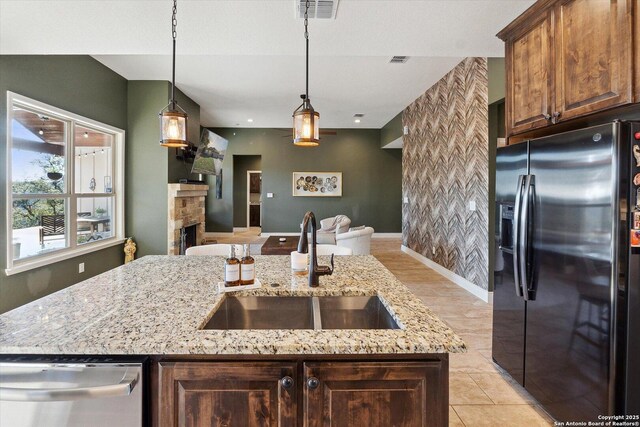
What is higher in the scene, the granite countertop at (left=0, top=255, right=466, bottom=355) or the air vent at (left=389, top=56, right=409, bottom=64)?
the air vent at (left=389, top=56, right=409, bottom=64)

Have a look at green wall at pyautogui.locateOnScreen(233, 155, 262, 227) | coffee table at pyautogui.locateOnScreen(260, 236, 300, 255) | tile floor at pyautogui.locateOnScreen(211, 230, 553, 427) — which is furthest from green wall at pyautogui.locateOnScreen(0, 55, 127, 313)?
green wall at pyautogui.locateOnScreen(233, 155, 262, 227)

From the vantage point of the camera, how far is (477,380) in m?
2.32

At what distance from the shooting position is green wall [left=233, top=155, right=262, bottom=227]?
10562 millimetres

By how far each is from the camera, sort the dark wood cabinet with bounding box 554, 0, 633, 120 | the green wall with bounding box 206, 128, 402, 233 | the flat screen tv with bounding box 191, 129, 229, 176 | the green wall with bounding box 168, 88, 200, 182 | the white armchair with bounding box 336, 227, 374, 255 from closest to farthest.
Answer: the dark wood cabinet with bounding box 554, 0, 633, 120 < the white armchair with bounding box 336, 227, 374, 255 < the green wall with bounding box 168, 88, 200, 182 < the flat screen tv with bounding box 191, 129, 229, 176 < the green wall with bounding box 206, 128, 402, 233

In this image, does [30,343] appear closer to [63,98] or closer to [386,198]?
[63,98]

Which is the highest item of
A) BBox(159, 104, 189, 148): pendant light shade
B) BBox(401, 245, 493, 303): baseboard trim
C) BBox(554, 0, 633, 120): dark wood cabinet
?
BBox(554, 0, 633, 120): dark wood cabinet

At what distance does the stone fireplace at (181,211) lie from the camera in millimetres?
5023

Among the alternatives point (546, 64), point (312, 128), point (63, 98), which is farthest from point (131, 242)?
point (546, 64)

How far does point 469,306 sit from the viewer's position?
3.78 meters

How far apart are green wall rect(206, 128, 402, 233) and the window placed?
4489 millimetres

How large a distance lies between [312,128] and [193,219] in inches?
182

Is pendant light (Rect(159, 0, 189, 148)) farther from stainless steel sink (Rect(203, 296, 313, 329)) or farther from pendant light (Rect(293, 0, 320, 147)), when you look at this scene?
stainless steel sink (Rect(203, 296, 313, 329))

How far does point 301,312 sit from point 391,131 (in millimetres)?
7333

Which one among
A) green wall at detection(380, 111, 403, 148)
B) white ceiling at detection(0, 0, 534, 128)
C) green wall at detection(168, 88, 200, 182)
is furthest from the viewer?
green wall at detection(380, 111, 403, 148)
